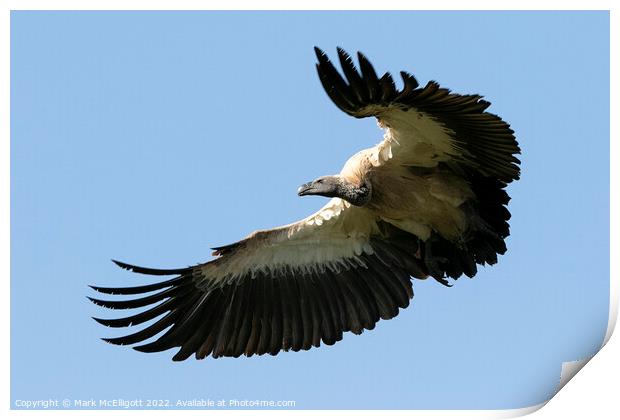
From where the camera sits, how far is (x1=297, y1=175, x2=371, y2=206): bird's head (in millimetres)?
9859

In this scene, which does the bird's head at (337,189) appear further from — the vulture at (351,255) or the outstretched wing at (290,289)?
the outstretched wing at (290,289)

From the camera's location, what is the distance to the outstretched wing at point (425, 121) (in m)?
8.57

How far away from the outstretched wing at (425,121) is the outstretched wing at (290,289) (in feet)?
2.93

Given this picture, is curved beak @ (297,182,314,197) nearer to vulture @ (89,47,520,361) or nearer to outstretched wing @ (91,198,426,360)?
vulture @ (89,47,520,361)

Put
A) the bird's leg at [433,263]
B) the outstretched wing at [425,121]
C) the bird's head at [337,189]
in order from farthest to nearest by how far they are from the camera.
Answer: the bird's leg at [433,263] → the bird's head at [337,189] → the outstretched wing at [425,121]

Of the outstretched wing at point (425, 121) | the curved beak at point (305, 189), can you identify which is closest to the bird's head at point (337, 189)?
the curved beak at point (305, 189)

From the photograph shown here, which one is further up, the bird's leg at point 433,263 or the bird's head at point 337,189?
the bird's head at point 337,189

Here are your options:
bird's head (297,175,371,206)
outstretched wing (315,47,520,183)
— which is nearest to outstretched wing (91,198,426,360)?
bird's head (297,175,371,206)
